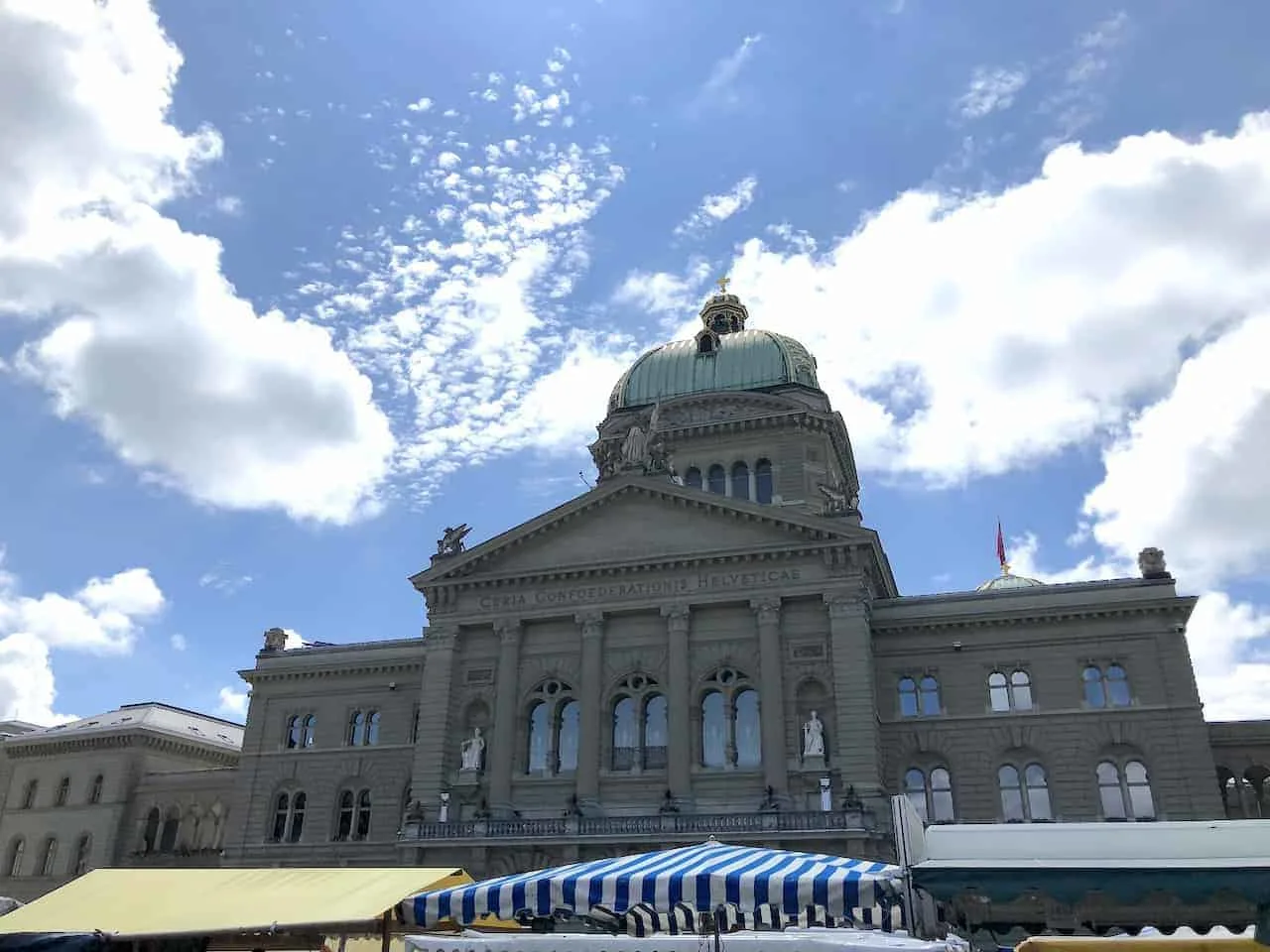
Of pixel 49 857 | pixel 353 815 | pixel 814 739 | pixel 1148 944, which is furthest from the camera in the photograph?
pixel 49 857

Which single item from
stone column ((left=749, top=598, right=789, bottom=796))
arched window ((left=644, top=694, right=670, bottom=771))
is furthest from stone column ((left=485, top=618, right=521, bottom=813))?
stone column ((left=749, top=598, right=789, bottom=796))

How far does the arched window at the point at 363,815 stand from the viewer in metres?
49.9

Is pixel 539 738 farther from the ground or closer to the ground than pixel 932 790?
farther from the ground

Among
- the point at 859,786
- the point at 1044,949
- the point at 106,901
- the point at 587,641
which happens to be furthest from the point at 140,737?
the point at 1044,949

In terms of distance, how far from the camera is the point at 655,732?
4272 centimetres

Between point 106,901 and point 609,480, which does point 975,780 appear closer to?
point 609,480

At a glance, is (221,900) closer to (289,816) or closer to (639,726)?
(639,726)

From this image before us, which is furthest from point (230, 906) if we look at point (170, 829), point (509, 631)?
point (170, 829)

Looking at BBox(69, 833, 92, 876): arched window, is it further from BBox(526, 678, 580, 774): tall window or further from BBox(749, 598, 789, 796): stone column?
BBox(749, 598, 789, 796): stone column

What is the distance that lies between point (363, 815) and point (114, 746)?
70.5 feet

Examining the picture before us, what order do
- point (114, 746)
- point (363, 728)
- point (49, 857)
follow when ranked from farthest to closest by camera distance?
point (114, 746), point (49, 857), point (363, 728)

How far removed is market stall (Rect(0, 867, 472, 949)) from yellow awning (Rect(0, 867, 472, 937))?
0.01 meters

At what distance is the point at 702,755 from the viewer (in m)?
41.8

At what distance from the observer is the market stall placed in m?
13.9
